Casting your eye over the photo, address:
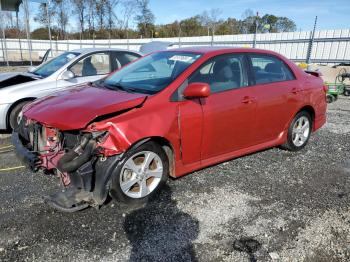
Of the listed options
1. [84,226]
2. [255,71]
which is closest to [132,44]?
[255,71]

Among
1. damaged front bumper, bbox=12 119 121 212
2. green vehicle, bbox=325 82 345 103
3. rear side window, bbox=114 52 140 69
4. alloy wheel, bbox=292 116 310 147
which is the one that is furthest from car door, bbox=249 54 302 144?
green vehicle, bbox=325 82 345 103

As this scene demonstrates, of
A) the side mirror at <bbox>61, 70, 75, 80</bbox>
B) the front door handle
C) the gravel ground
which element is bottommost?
the gravel ground

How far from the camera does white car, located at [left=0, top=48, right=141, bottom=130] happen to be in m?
5.79

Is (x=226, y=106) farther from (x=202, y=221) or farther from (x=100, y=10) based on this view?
(x=100, y=10)

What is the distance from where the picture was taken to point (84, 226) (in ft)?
10.2

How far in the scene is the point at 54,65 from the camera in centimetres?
666

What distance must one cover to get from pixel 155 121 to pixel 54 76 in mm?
3667

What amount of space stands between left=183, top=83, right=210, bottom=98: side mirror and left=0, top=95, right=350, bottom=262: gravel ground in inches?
46.1

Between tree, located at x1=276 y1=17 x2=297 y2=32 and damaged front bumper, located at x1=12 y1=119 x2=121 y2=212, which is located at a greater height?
tree, located at x1=276 y1=17 x2=297 y2=32

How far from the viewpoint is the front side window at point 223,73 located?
3891mm

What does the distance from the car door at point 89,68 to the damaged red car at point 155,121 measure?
2045mm

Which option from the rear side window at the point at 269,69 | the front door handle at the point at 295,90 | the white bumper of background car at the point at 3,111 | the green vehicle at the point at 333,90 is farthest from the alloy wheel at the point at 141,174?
the green vehicle at the point at 333,90

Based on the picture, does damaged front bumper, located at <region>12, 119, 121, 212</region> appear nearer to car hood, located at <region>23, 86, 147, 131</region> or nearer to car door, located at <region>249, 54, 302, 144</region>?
car hood, located at <region>23, 86, 147, 131</region>

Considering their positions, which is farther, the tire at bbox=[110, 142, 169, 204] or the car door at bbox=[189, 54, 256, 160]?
the car door at bbox=[189, 54, 256, 160]
